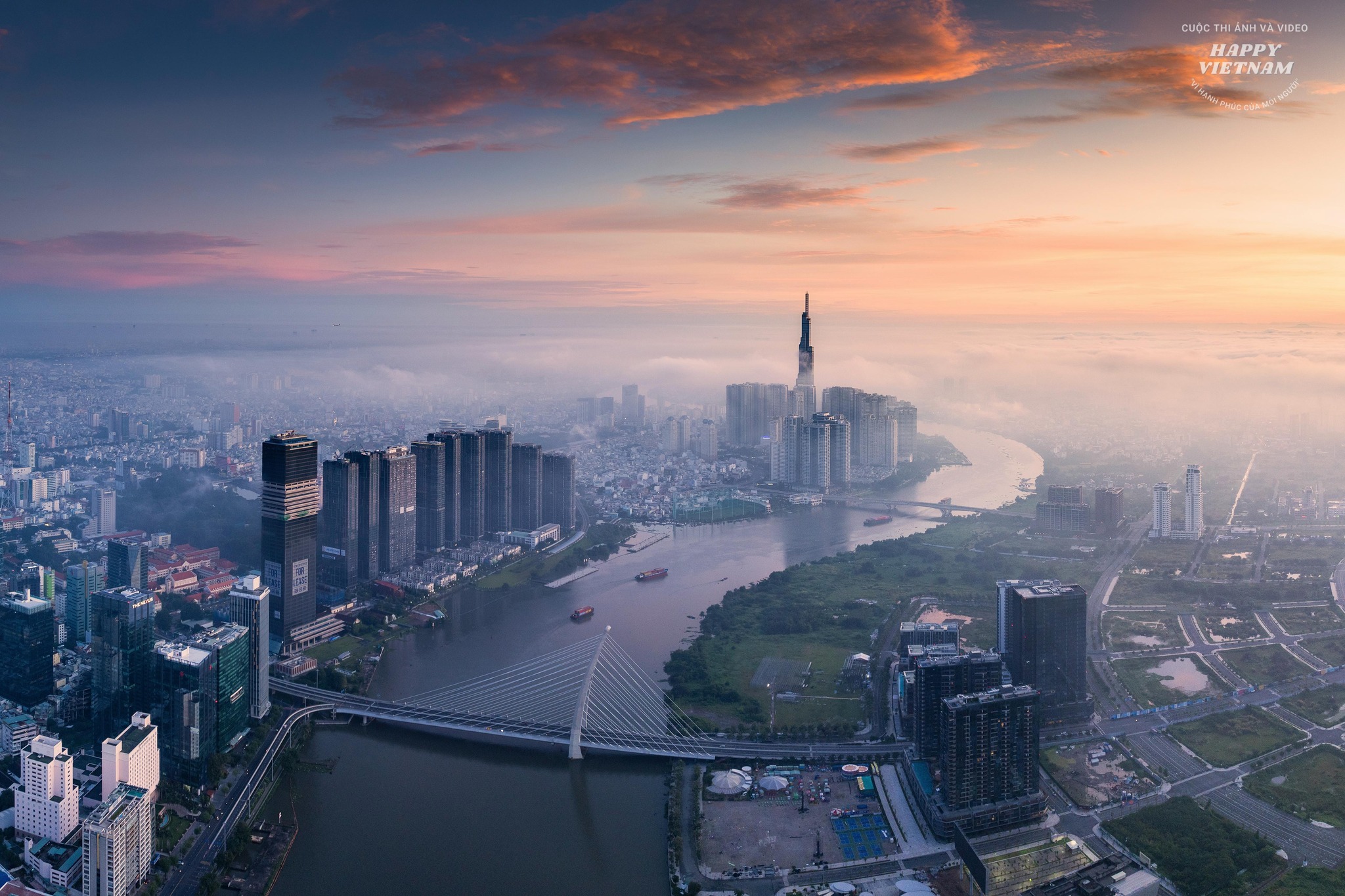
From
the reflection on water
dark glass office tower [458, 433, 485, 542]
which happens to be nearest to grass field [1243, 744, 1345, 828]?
the reflection on water

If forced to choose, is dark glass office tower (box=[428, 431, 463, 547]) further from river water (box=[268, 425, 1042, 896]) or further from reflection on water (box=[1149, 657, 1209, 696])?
reflection on water (box=[1149, 657, 1209, 696])

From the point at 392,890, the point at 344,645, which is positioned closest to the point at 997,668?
the point at 392,890

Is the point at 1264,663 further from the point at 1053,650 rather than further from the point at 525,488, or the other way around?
the point at 525,488

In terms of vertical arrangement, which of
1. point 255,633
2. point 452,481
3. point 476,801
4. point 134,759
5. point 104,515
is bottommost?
point 476,801

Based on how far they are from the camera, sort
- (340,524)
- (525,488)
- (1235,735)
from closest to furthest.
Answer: (1235,735) < (340,524) < (525,488)

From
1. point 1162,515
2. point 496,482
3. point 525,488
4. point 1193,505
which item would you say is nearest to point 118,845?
point 496,482

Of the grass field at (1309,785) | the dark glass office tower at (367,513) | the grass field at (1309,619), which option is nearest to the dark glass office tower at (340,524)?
the dark glass office tower at (367,513)

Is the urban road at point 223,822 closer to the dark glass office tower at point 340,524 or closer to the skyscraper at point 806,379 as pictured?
the dark glass office tower at point 340,524

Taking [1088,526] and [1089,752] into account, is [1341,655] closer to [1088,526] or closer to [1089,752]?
[1089,752]
